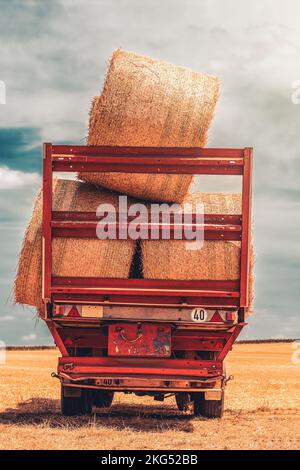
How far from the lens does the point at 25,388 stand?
1636 centimetres

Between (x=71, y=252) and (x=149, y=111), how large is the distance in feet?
6.24

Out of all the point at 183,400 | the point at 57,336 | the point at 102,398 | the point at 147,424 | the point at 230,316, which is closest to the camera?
the point at 230,316

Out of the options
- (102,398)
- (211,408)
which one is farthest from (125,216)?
(102,398)

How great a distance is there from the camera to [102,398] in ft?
41.3

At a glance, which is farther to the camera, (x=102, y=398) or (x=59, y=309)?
(x=102, y=398)

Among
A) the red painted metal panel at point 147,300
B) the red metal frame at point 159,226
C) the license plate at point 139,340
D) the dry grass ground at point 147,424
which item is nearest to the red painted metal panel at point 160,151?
the red metal frame at point 159,226

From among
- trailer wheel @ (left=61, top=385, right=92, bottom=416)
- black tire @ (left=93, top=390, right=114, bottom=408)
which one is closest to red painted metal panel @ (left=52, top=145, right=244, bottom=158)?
trailer wheel @ (left=61, top=385, right=92, bottom=416)

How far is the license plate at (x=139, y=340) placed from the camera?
33.7 ft

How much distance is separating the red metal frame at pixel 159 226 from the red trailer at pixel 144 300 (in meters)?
0.01

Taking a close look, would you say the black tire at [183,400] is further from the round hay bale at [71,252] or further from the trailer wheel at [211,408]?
the round hay bale at [71,252]

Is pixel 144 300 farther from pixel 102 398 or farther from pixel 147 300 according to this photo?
pixel 102 398

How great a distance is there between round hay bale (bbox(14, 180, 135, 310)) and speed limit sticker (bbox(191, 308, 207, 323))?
3.07 feet

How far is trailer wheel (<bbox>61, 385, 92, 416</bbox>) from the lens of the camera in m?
11.1

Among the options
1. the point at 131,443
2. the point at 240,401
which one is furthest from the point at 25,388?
the point at 131,443
